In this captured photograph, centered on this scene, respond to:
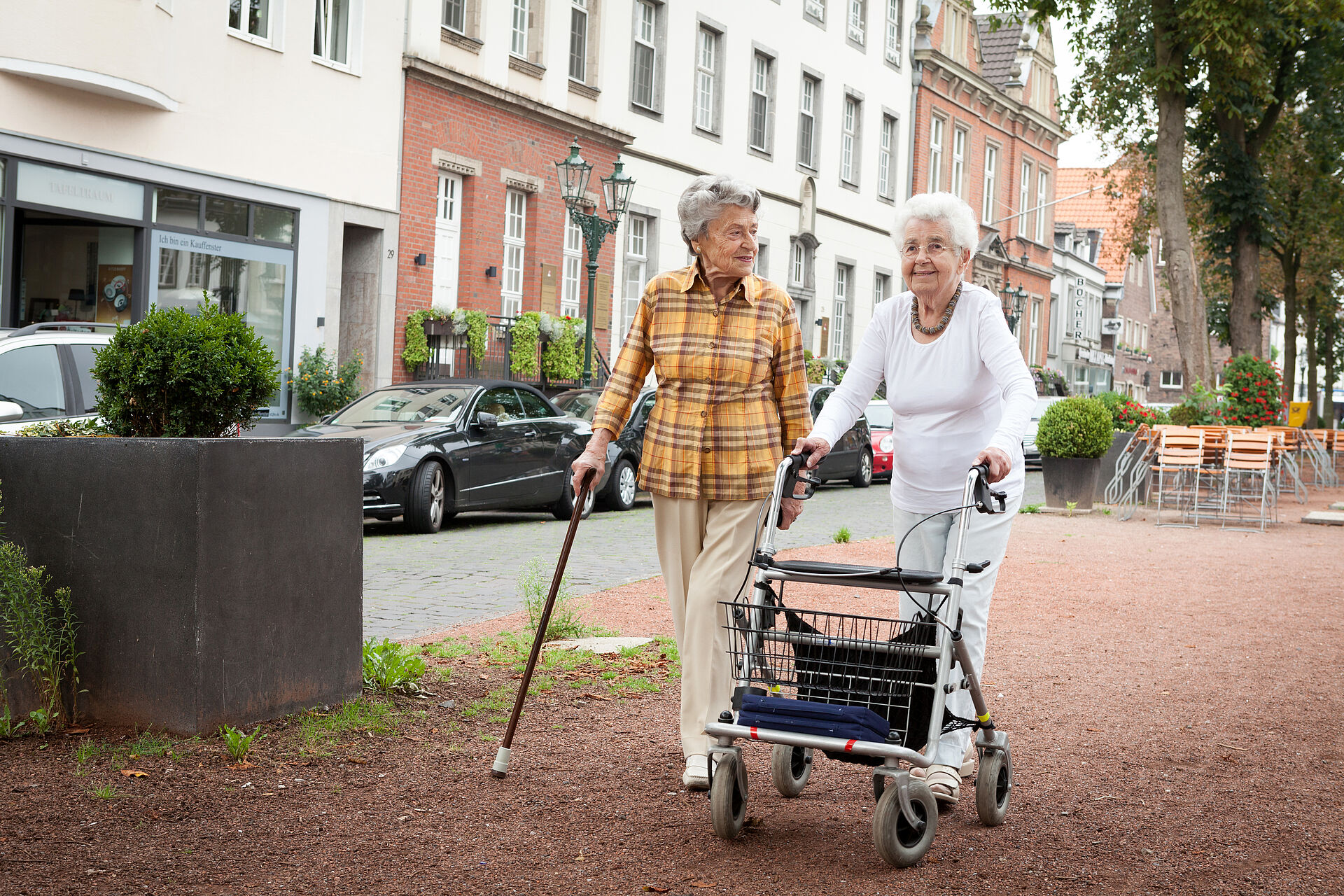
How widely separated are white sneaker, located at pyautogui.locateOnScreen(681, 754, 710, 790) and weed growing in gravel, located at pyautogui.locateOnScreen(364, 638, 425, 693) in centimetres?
162

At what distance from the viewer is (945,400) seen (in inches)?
178

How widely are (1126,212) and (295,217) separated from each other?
81.0 feet

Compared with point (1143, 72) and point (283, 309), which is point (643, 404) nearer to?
point (283, 309)

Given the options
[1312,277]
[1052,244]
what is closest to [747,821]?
[1312,277]

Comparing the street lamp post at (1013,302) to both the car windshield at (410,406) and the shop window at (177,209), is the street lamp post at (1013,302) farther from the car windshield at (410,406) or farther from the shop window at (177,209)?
the car windshield at (410,406)

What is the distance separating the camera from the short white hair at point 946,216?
4468 millimetres

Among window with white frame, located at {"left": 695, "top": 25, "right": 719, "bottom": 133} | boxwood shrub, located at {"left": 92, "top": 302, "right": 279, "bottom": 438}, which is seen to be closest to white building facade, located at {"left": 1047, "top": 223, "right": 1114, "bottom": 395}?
window with white frame, located at {"left": 695, "top": 25, "right": 719, "bottom": 133}

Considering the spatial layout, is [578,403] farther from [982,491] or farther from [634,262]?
[982,491]

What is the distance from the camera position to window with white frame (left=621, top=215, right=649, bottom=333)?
1079 inches

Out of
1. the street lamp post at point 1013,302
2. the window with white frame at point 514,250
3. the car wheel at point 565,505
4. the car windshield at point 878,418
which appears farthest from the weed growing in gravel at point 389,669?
the street lamp post at point 1013,302

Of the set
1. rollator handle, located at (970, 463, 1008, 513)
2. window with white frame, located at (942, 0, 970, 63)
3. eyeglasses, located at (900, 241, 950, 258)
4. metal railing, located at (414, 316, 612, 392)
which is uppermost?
window with white frame, located at (942, 0, 970, 63)

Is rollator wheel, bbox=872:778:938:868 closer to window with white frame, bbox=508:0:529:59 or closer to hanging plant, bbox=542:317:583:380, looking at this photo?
hanging plant, bbox=542:317:583:380

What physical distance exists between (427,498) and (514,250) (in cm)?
1163

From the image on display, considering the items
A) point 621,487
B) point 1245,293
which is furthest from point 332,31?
point 1245,293
